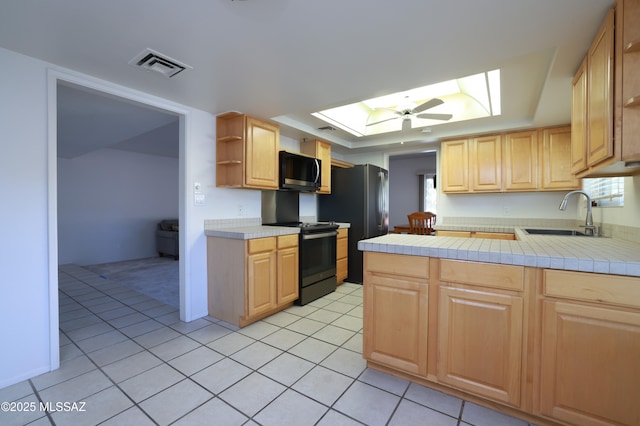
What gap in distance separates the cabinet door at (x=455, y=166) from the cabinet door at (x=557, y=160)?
88 centimetres

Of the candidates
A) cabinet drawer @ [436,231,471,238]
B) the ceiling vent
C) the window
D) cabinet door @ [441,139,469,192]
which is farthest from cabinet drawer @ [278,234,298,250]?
the window

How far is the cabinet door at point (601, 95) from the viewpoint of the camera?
142 cm

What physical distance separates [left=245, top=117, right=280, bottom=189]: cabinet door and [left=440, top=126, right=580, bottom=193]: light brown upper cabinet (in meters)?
2.53

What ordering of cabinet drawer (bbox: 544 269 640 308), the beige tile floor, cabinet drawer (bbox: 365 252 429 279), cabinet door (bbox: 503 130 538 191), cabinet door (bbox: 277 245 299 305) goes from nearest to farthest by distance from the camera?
cabinet drawer (bbox: 544 269 640 308) → the beige tile floor → cabinet drawer (bbox: 365 252 429 279) → cabinet door (bbox: 277 245 299 305) → cabinet door (bbox: 503 130 538 191)

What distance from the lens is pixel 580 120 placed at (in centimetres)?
192

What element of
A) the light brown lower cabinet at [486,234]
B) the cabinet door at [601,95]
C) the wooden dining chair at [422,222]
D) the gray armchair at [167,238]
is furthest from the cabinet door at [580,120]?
the gray armchair at [167,238]

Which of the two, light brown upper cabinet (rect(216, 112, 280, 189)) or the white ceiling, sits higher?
the white ceiling

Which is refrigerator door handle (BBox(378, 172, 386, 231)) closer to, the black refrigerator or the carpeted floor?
the black refrigerator

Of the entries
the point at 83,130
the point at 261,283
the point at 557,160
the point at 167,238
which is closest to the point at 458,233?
the point at 557,160

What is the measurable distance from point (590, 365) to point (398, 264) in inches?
39.4

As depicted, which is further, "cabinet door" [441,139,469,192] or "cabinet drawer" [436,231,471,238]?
"cabinet door" [441,139,469,192]

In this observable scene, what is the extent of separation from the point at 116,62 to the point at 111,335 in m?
2.29

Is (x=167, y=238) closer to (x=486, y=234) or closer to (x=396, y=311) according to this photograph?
(x=396, y=311)

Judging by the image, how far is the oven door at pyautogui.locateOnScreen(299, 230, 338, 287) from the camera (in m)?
3.27
